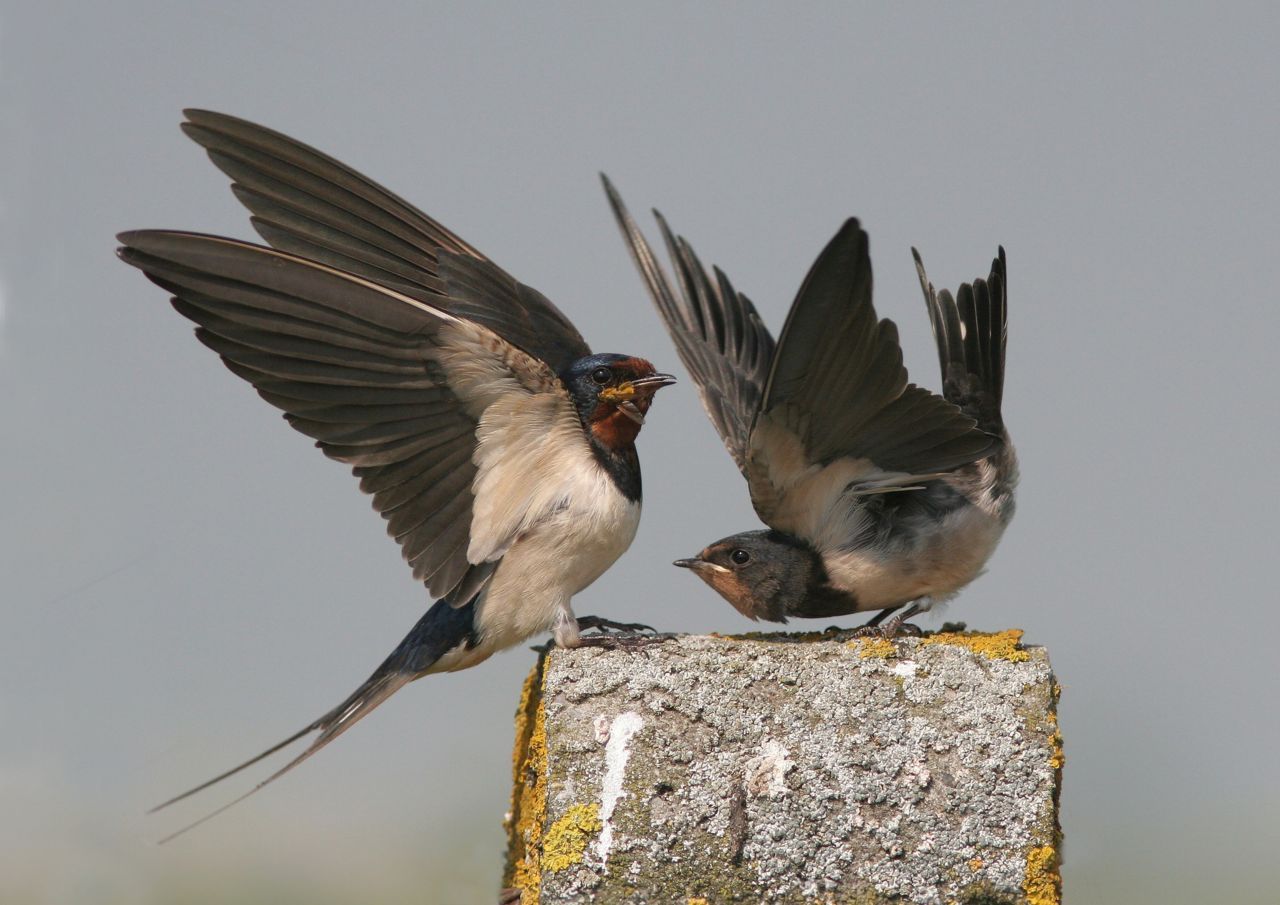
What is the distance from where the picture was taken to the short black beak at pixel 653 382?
4.68m

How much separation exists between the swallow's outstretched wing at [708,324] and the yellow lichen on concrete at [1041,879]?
281 centimetres

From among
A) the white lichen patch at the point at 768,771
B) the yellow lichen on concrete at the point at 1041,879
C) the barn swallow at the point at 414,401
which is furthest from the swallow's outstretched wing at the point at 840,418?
the yellow lichen on concrete at the point at 1041,879

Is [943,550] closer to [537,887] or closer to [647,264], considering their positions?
[537,887]

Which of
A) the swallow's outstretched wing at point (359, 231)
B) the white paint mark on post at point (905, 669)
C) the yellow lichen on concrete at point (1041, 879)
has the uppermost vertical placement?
the swallow's outstretched wing at point (359, 231)

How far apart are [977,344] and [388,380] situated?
2195 mm

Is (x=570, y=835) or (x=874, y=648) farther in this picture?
(x=874, y=648)

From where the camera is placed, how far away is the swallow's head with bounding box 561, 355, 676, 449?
467 centimetres

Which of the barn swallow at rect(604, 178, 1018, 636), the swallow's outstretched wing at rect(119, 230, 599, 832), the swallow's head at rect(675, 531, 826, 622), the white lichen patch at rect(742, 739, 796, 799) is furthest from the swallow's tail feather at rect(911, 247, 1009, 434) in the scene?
the white lichen patch at rect(742, 739, 796, 799)

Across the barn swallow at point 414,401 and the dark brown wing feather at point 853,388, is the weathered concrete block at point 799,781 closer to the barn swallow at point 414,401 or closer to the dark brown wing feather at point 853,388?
the barn swallow at point 414,401

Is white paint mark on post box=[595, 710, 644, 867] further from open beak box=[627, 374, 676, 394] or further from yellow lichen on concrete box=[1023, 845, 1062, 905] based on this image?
open beak box=[627, 374, 676, 394]

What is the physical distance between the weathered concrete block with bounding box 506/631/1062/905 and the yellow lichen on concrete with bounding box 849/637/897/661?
0.01 m

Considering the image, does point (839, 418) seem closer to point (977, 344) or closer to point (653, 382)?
point (653, 382)

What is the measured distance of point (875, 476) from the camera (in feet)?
15.8

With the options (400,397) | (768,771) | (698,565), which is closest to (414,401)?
(400,397)
